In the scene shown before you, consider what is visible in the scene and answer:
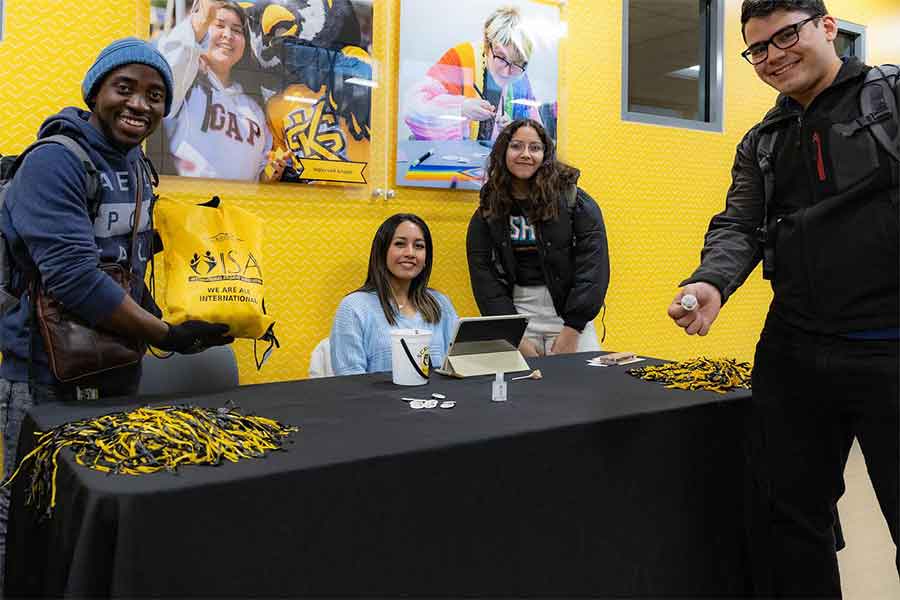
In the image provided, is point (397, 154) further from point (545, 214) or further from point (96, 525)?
point (96, 525)

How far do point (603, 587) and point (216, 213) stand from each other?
1.29 meters

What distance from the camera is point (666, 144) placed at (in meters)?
3.80

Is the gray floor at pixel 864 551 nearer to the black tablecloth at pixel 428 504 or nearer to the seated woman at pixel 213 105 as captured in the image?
the black tablecloth at pixel 428 504

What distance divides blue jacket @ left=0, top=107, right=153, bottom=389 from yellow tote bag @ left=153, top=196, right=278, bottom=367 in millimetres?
95

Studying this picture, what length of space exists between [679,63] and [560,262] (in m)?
2.26

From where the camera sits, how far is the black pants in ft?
4.60

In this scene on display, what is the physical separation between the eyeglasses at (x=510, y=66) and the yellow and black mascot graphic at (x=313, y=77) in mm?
647

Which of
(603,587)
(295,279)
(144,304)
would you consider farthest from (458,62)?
(603,587)

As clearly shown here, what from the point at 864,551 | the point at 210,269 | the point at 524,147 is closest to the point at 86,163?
the point at 210,269

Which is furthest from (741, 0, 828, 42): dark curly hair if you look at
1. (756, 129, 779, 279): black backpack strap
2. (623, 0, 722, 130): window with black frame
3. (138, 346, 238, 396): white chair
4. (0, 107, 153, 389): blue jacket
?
(623, 0, 722, 130): window with black frame

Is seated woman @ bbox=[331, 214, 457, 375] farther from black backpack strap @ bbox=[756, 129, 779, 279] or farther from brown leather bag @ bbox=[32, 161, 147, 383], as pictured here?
black backpack strap @ bbox=[756, 129, 779, 279]

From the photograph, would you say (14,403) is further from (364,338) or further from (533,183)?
(533,183)

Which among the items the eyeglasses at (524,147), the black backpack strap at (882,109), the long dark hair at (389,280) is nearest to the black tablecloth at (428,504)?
the long dark hair at (389,280)

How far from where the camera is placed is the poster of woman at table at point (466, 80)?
119 inches
